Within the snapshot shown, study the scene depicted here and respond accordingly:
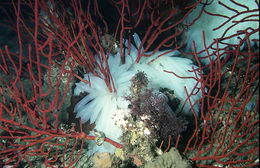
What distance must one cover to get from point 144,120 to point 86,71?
1936mm

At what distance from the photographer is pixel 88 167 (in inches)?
117

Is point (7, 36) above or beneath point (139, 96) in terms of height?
above

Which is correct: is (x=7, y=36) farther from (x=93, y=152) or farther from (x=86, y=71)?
(x=93, y=152)

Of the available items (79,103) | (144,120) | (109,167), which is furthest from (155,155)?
(79,103)

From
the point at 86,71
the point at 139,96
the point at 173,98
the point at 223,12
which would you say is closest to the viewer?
the point at 139,96

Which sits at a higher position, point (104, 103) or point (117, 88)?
point (117, 88)

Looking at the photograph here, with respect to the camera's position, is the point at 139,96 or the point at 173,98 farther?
the point at 173,98

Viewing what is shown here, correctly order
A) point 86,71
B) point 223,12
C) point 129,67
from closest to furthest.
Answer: point 129,67 → point 86,71 → point 223,12

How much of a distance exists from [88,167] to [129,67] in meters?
2.03

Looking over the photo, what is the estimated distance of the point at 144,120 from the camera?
2.39m

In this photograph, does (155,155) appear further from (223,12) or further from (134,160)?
(223,12)

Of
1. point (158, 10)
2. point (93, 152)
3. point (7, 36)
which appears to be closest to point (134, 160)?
point (93, 152)

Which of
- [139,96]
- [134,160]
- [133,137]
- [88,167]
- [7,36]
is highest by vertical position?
[7,36]

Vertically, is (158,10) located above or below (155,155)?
above
